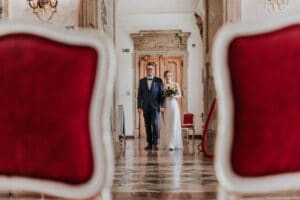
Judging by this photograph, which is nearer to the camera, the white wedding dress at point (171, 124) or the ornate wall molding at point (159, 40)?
the white wedding dress at point (171, 124)

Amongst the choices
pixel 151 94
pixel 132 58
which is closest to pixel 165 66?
pixel 132 58

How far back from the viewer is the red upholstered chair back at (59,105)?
Result: 1461 millimetres

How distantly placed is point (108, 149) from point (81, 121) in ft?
0.34

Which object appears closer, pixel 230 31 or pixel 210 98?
pixel 230 31

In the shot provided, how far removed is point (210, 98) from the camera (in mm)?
7895

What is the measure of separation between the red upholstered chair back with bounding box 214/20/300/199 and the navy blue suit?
8074 millimetres

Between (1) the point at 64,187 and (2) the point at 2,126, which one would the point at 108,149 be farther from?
(2) the point at 2,126

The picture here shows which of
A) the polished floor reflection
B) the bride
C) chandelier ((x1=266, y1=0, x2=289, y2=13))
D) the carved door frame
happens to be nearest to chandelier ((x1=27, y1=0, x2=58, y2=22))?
the polished floor reflection

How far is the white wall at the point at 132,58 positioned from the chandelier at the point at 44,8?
32.0 ft

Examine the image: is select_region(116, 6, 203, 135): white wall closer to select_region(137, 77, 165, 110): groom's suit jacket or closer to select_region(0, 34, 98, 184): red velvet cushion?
select_region(137, 77, 165, 110): groom's suit jacket

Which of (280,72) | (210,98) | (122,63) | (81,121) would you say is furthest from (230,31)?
(122,63)

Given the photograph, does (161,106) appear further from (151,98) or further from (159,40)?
(159,40)

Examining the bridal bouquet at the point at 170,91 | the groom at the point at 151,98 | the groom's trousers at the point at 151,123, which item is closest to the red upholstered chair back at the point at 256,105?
the bridal bouquet at the point at 170,91

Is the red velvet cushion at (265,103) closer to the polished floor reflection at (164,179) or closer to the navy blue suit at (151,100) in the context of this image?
the polished floor reflection at (164,179)
